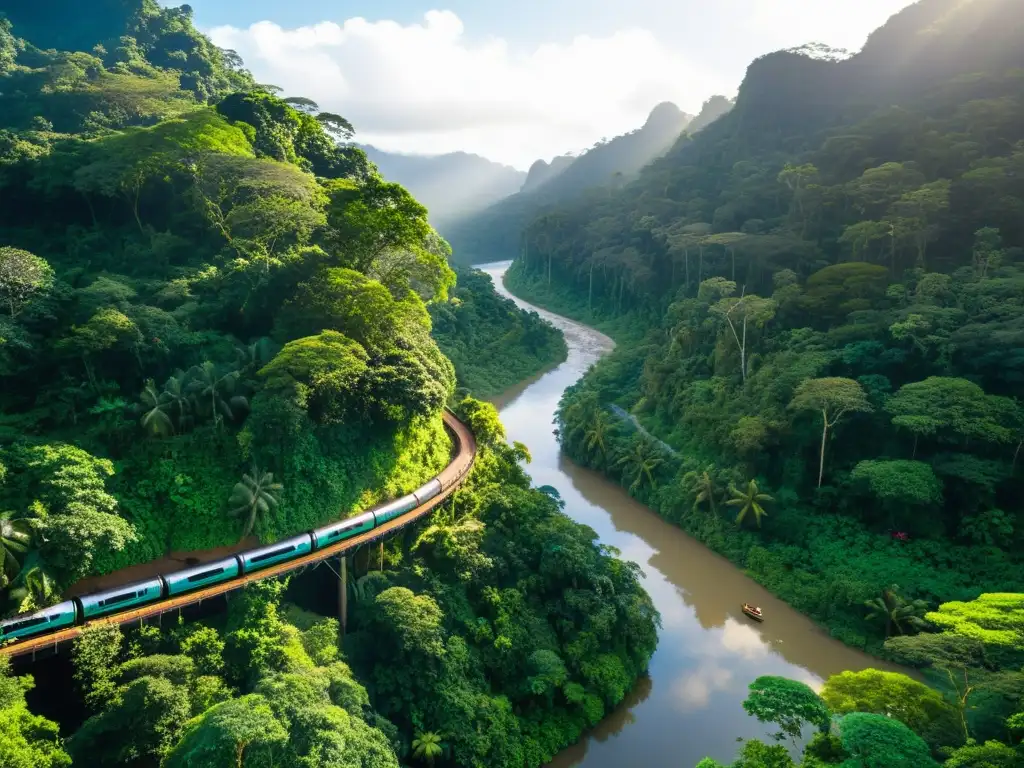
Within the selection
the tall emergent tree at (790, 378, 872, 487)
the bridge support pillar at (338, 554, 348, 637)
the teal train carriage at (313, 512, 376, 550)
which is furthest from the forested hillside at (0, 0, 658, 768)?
the tall emergent tree at (790, 378, 872, 487)

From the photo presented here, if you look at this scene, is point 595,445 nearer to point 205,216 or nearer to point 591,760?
point 591,760

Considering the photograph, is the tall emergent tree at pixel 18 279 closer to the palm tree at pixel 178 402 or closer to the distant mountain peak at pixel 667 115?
the palm tree at pixel 178 402

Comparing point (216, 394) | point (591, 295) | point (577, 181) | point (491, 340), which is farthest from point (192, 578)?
point (577, 181)

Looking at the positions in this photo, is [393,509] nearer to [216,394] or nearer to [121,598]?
[216,394]

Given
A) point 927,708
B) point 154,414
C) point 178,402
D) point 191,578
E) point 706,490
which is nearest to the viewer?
point 927,708

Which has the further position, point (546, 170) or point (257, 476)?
point (546, 170)

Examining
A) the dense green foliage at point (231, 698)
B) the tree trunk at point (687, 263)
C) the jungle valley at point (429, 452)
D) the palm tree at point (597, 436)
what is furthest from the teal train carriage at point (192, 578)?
the tree trunk at point (687, 263)
